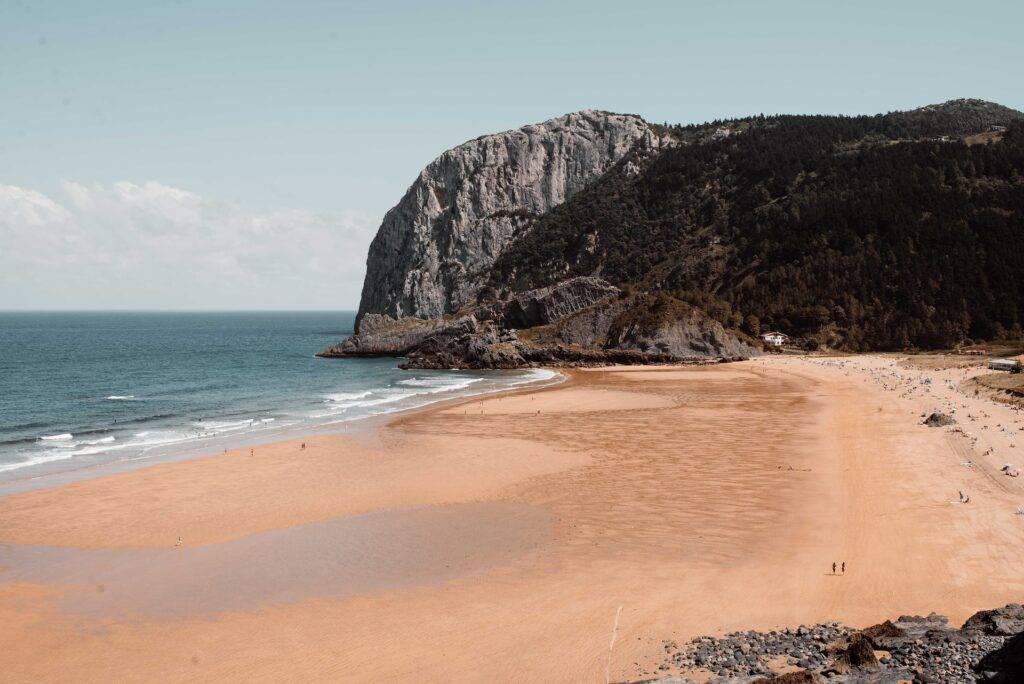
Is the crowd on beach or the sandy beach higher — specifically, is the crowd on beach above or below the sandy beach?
above

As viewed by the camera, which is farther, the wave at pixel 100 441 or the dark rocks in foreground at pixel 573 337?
the dark rocks in foreground at pixel 573 337

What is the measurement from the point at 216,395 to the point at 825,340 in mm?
76553

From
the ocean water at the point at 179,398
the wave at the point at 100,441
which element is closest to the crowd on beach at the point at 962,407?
the ocean water at the point at 179,398

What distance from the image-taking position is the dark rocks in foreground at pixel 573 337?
81562 millimetres

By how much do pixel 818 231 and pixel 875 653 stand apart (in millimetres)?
111736

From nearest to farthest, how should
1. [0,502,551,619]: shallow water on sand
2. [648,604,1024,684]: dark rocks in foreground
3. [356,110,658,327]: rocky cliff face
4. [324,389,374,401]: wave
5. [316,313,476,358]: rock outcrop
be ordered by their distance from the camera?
[648,604,1024,684]: dark rocks in foreground → [0,502,551,619]: shallow water on sand → [324,389,374,401]: wave → [316,313,476,358]: rock outcrop → [356,110,658,327]: rocky cliff face

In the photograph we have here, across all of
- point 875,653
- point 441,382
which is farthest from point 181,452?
point 441,382

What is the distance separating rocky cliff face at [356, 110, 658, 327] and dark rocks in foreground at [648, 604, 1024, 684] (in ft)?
453

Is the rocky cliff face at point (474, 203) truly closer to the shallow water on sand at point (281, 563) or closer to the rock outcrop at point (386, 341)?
the rock outcrop at point (386, 341)

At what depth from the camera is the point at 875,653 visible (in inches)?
449

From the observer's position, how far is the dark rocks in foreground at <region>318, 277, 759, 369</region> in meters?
81.6

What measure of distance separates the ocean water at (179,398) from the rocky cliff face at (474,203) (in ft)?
218

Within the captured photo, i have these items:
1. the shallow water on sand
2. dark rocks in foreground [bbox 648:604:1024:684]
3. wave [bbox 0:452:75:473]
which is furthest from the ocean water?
dark rocks in foreground [bbox 648:604:1024:684]

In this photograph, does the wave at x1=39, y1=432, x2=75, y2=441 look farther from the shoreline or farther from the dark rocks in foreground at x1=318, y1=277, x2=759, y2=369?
the dark rocks in foreground at x1=318, y1=277, x2=759, y2=369
